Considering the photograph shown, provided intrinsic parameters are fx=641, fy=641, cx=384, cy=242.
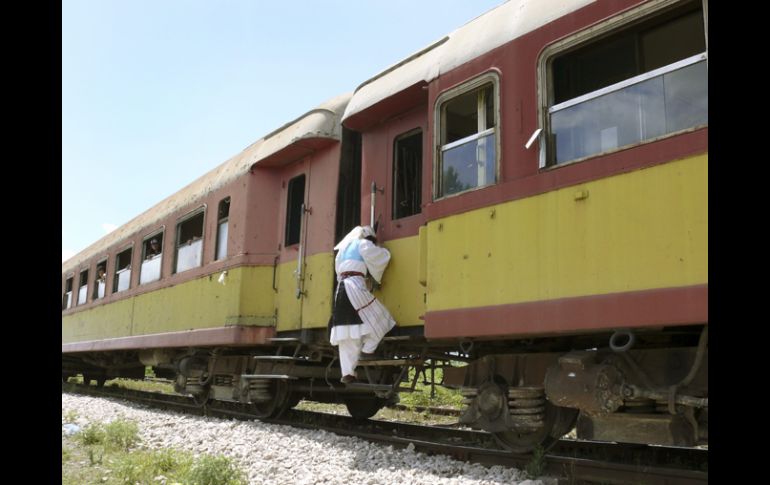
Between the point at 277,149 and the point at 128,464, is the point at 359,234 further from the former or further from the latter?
the point at 128,464

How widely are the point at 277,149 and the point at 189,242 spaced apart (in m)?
2.95

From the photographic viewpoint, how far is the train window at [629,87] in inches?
149

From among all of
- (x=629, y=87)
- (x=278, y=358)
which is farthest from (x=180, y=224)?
(x=629, y=87)

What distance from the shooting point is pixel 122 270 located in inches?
527

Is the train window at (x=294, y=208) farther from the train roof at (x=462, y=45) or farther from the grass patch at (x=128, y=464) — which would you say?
the grass patch at (x=128, y=464)

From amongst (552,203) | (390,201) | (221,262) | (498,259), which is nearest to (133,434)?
(221,262)

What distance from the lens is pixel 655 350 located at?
13.6 feet

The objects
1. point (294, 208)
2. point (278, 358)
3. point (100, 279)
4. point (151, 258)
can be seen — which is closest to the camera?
point (278, 358)

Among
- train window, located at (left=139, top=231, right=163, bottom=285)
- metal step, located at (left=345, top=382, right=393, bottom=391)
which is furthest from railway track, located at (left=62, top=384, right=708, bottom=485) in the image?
train window, located at (left=139, top=231, right=163, bottom=285)

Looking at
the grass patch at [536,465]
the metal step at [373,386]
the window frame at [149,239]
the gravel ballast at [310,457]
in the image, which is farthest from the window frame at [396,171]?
the window frame at [149,239]

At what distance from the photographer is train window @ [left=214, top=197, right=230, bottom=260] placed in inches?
357

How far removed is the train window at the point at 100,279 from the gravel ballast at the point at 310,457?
7223mm
